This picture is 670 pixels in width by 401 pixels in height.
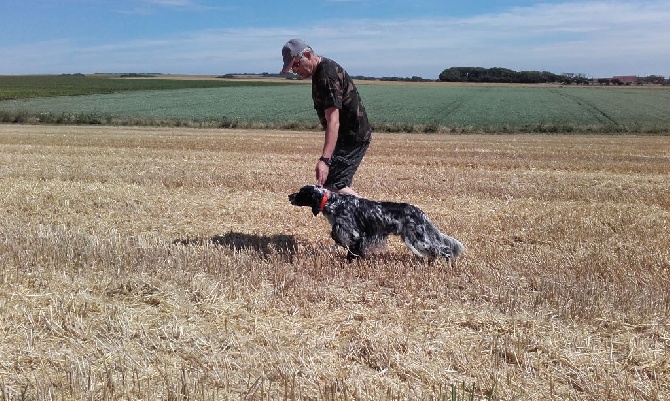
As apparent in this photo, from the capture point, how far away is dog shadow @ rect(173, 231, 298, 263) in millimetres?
6420

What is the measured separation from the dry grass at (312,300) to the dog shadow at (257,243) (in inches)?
1.6

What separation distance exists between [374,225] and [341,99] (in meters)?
1.27

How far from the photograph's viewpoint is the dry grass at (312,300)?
3701 millimetres

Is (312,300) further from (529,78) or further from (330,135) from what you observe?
(529,78)

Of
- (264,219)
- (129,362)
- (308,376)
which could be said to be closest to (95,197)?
(264,219)

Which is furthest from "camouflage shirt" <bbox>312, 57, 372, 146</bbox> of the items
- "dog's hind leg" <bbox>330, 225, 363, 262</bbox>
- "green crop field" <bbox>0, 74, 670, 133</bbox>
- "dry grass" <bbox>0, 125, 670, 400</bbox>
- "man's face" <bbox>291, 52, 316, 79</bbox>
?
"green crop field" <bbox>0, 74, 670, 133</bbox>

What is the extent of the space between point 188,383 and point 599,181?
34.7 feet

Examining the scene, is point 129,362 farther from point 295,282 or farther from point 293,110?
point 293,110

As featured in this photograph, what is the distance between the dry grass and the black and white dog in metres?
0.19

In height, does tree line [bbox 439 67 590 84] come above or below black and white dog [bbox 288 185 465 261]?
above

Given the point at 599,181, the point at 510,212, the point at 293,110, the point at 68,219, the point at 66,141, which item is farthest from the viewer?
the point at 293,110

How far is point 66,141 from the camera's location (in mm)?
18641

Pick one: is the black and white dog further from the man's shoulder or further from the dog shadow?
the man's shoulder

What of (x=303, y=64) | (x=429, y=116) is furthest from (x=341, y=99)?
(x=429, y=116)
